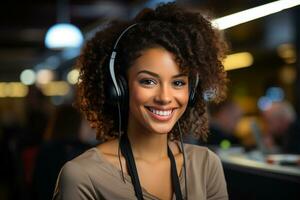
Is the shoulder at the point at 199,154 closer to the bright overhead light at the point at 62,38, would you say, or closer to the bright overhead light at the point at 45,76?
the bright overhead light at the point at 62,38

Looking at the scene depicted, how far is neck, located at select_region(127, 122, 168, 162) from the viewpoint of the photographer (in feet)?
5.15

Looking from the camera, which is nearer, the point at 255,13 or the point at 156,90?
the point at 156,90

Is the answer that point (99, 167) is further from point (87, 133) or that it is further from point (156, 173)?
point (87, 133)

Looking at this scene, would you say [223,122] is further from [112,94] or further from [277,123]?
[112,94]

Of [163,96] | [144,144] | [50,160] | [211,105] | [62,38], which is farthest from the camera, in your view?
[62,38]

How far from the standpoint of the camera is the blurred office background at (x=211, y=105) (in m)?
2.61

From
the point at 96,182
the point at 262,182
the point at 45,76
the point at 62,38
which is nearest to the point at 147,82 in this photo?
the point at 96,182

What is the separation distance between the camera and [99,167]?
1.48m

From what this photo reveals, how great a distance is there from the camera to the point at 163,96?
57.1 inches

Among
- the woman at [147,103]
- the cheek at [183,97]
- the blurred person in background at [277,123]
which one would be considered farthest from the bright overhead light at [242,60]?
the cheek at [183,97]

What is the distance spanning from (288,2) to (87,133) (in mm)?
2356

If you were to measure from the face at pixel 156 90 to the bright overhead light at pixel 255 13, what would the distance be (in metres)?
0.30

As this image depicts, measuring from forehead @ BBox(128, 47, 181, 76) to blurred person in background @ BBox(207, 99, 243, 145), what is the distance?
10.8 feet

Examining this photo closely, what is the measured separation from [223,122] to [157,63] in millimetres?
3594
